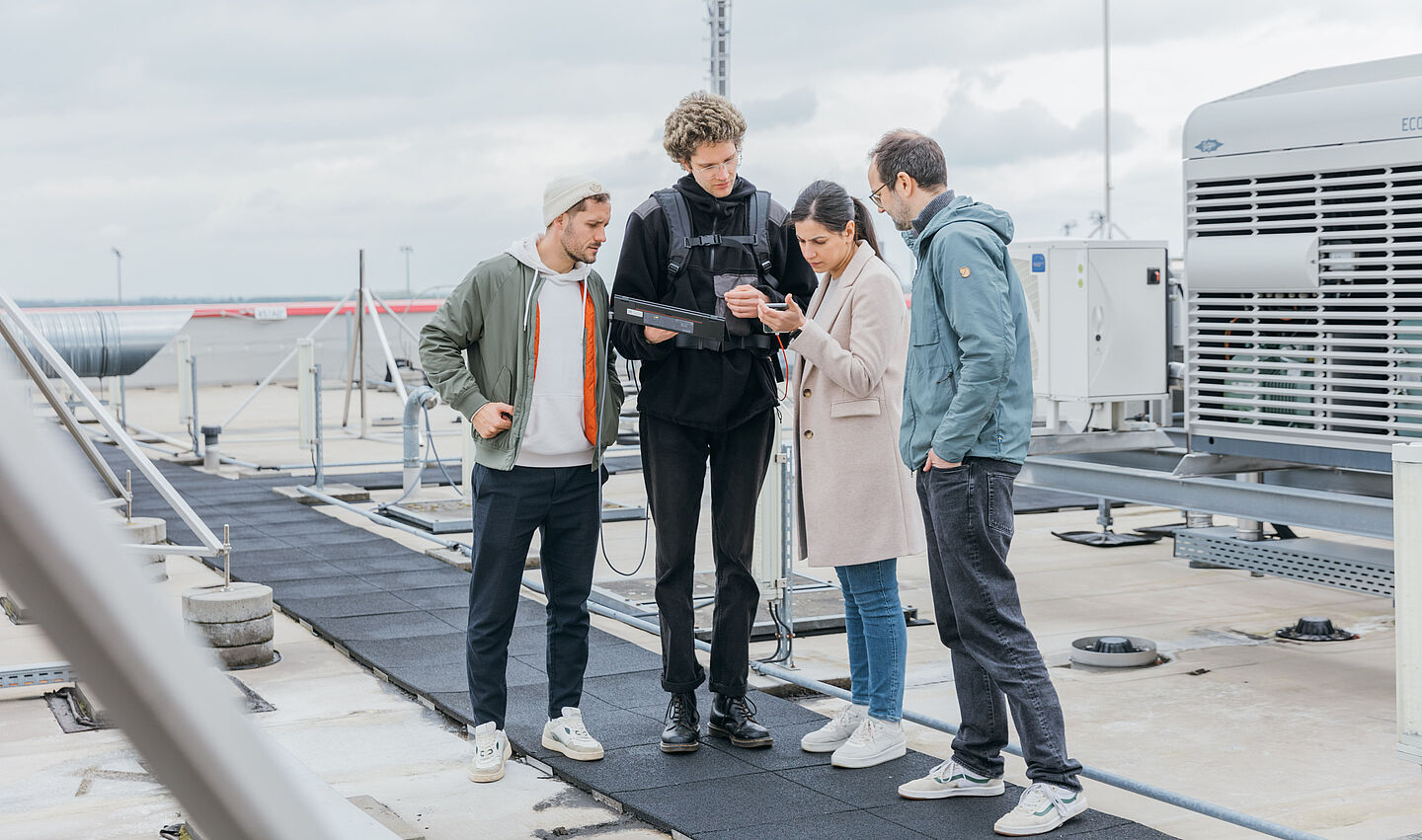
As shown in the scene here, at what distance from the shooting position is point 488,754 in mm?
4383

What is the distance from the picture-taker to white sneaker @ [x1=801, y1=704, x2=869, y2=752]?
4.57 metres

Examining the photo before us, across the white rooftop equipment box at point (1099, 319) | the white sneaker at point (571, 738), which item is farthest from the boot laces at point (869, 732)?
the white rooftop equipment box at point (1099, 319)

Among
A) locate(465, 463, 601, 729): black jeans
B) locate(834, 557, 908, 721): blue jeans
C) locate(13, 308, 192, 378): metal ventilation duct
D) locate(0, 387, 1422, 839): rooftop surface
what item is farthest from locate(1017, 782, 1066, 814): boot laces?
locate(13, 308, 192, 378): metal ventilation duct

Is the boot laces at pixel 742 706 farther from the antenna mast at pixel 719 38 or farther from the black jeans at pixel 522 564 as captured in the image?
the antenna mast at pixel 719 38

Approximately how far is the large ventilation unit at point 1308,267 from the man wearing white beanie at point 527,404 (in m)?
3.37

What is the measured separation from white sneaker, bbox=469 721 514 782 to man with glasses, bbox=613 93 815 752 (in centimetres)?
53

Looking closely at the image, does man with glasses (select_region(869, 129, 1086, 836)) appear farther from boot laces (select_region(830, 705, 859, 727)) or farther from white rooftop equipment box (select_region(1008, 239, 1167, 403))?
white rooftop equipment box (select_region(1008, 239, 1167, 403))

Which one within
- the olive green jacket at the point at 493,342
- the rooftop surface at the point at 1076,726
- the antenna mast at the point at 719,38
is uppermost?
the antenna mast at the point at 719,38

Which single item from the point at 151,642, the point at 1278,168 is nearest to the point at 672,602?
the point at 1278,168

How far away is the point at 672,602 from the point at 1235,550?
314cm

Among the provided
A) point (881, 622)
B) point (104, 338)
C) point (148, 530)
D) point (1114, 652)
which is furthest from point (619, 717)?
point (104, 338)

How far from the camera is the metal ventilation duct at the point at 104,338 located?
14.0 meters

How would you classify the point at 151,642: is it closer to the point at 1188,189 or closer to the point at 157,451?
the point at 1188,189

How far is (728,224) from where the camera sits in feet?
14.4
